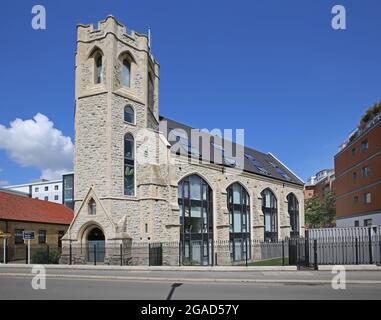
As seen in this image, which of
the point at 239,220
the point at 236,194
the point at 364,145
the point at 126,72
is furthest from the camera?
the point at 364,145

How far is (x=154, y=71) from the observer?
3634cm

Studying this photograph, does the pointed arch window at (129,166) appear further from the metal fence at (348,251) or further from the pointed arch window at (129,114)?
the metal fence at (348,251)

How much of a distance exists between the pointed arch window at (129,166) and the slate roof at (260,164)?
16.2ft

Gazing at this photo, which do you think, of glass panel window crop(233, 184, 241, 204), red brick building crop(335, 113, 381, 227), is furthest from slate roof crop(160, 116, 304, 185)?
red brick building crop(335, 113, 381, 227)

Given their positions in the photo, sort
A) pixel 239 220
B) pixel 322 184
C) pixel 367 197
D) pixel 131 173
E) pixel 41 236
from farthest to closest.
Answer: pixel 322 184
pixel 367 197
pixel 239 220
pixel 41 236
pixel 131 173

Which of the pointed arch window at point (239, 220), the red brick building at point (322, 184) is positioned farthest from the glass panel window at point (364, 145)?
the red brick building at point (322, 184)

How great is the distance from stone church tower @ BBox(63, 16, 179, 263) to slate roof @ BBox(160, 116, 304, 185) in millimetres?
5082

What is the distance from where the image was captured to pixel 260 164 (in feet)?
171

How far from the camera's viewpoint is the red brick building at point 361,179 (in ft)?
141

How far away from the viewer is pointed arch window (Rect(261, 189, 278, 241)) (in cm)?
4690

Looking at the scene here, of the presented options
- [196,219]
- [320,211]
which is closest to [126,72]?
[196,219]

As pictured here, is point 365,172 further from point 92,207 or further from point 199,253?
point 92,207

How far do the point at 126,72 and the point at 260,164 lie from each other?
25062mm
